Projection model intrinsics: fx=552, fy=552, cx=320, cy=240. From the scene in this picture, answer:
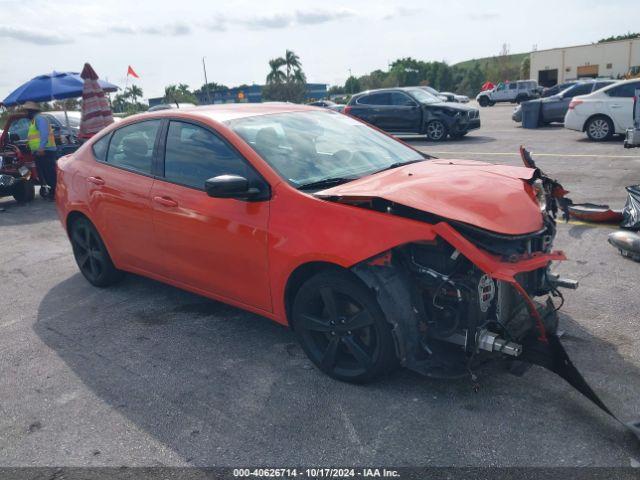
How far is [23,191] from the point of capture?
10.8 m

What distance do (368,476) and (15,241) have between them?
6905mm

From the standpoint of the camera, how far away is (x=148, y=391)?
3.50 meters

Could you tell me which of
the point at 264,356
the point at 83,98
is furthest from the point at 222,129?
the point at 83,98

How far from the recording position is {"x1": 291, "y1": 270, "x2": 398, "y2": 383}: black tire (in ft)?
10.3

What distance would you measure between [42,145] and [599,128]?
12926 mm

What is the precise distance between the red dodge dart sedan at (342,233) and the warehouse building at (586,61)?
56637mm

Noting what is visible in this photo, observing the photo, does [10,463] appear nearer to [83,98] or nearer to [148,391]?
[148,391]

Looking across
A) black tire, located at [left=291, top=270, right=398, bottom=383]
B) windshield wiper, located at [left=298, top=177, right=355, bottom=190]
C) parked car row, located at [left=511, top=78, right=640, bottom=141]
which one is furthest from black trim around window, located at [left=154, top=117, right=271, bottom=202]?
parked car row, located at [left=511, top=78, right=640, bottom=141]

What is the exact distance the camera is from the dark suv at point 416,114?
16.8 metres

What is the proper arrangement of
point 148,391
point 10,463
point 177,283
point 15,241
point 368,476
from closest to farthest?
point 368,476 → point 10,463 → point 148,391 → point 177,283 → point 15,241

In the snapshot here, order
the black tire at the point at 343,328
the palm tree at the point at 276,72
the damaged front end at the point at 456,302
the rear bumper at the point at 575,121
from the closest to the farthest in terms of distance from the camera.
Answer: the damaged front end at the point at 456,302 < the black tire at the point at 343,328 < the rear bumper at the point at 575,121 < the palm tree at the point at 276,72

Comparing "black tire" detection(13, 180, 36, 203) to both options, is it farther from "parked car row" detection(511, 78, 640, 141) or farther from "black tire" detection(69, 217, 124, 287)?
"parked car row" detection(511, 78, 640, 141)

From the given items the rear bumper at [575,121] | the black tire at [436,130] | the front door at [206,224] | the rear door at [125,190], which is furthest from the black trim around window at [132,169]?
the black tire at [436,130]

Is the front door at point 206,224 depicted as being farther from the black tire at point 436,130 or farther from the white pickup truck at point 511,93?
the white pickup truck at point 511,93
